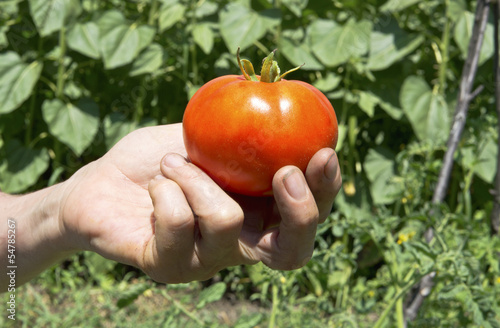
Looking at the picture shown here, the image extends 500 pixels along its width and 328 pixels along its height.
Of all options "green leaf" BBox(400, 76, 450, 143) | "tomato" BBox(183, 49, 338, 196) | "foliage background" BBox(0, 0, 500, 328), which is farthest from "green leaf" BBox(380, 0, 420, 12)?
"tomato" BBox(183, 49, 338, 196)

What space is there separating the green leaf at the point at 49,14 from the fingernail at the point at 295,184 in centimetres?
197

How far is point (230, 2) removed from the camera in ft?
9.08

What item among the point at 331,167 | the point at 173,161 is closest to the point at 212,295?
the point at 173,161

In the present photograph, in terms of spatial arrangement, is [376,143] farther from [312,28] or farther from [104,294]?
[104,294]

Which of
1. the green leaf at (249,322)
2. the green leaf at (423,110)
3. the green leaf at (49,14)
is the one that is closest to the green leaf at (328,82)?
the green leaf at (423,110)

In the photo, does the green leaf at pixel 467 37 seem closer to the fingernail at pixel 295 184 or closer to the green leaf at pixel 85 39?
the green leaf at pixel 85 39

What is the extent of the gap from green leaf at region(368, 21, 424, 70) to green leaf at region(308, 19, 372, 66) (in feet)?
0.18

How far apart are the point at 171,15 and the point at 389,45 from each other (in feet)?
3.25

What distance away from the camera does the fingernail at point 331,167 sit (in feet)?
3.34

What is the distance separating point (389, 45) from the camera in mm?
2652

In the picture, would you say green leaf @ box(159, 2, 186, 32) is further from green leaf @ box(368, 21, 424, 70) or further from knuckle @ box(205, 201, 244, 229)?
knuckle @ box(205, 201, 244, 229)

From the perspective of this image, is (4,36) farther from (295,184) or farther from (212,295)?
(295,184)

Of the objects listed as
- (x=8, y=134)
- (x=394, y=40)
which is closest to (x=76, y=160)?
(x=8, y=134)

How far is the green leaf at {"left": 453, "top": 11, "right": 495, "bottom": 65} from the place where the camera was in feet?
8.12
